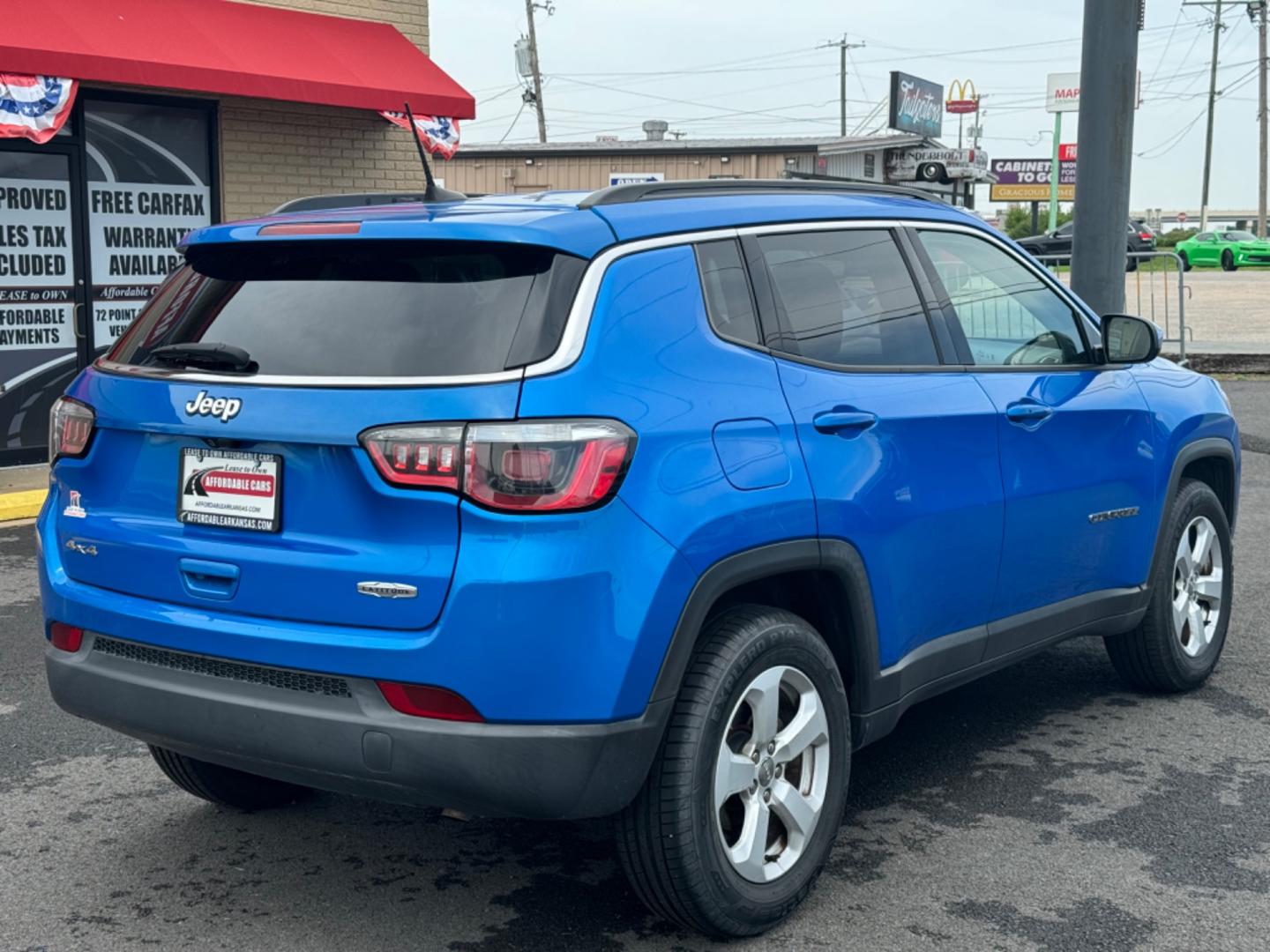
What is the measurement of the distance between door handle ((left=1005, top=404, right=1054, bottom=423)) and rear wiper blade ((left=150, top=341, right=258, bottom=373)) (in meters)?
2.30

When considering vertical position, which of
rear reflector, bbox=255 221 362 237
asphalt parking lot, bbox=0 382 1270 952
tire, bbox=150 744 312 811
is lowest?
asphalt parking lot, bbox=0 382 1270 952

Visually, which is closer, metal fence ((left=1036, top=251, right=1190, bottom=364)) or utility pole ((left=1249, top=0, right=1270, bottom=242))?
metal fence ((left=1036, top=251, right=1190, bottom=364))

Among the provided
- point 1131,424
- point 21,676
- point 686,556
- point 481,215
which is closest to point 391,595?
point 686,556

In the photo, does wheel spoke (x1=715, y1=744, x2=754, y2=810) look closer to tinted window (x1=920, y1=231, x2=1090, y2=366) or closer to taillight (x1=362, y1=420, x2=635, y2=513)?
taillight (x1=362, y1=420, x2=635, y2=513)

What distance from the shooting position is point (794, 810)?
379cm

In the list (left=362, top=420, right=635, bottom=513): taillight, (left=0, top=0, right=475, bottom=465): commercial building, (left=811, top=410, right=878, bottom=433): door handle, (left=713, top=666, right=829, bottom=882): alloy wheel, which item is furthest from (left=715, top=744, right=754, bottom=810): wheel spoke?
(left=0, top=0, right=475, bottom=465): commercial building

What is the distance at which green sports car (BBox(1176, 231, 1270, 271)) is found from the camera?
1978 inches

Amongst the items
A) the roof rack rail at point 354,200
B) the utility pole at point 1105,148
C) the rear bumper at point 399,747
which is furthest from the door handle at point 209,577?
the utility pole at point 1105,148

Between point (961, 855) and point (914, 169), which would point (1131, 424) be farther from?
point (914, 169)

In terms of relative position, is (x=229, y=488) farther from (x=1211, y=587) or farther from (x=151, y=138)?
(x=151, y=138)

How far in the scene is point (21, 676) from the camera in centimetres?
611

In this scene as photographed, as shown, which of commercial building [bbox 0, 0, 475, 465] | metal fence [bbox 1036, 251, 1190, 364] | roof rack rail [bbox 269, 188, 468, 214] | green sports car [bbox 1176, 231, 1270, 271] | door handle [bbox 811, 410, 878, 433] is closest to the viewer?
door handle [bbox 811, 410, 878, 433]

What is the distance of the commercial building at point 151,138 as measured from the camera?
11.5m

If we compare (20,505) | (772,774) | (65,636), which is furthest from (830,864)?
(20,505)
